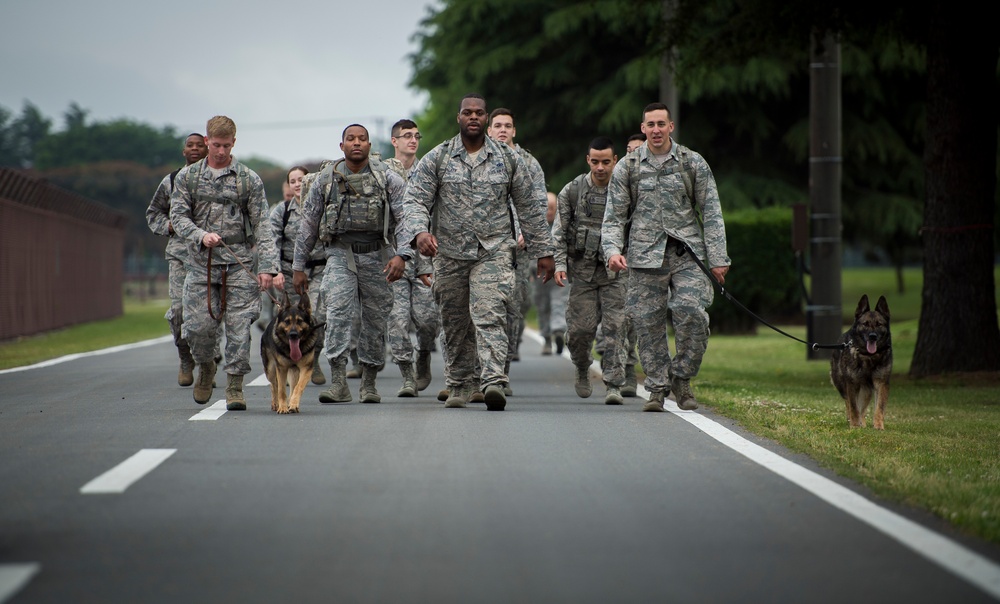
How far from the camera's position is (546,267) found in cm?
1159

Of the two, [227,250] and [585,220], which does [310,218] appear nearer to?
[227,250]

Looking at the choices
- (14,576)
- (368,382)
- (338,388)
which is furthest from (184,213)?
(14,576)

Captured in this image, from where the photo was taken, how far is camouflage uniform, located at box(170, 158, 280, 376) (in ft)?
38.5

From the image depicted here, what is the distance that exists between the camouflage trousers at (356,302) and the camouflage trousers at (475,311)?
61 centimetres

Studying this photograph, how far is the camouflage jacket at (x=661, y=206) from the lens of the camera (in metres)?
11.5

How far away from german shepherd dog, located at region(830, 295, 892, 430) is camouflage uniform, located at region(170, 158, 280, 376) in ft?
14.0

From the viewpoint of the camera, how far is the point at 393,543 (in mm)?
6004

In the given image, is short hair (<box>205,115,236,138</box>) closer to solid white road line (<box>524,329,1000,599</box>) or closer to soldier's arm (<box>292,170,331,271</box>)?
soldier's arm (<box>292,170,331,271</box>)

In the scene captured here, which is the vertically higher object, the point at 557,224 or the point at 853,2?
the point at 853,2

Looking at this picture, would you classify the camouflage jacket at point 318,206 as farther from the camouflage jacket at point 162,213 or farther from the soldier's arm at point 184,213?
the camouflage jacket at point 162,213

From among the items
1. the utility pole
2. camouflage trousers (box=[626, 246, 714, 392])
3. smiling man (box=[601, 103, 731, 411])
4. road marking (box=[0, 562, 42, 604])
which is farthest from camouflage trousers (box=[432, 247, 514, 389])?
the utility pole

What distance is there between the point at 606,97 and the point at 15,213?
1357 centimetres

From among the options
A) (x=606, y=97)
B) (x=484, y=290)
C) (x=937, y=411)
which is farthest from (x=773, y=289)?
(x=484, y=290)

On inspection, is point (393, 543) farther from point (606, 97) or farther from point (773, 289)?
point (606, 97)
